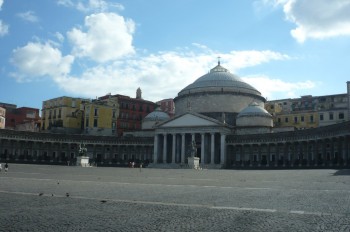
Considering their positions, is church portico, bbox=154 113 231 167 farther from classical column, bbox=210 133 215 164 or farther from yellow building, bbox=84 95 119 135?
yellow building, bbox=84 95 119 135

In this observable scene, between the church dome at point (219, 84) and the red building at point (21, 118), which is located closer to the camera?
the church dome at point (219, 84)

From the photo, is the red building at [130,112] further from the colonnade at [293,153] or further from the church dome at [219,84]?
the colonnade at [293,153]

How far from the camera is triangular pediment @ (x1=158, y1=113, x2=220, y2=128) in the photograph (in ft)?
283

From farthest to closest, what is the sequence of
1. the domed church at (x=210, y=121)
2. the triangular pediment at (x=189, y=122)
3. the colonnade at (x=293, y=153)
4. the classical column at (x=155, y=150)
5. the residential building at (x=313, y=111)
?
the classical column at (x=155, y=150) < the residential building at (x=313, y=111) < the triangular pediment at (x=189, y=122) < the domed church at (x=210, y=121) < the colonnade at (x=293, y=153)

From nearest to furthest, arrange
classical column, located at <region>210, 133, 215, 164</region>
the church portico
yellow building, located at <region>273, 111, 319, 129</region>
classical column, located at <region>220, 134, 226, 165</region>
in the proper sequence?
classical column, located at <region>210, 133, 215, 164</region> → classical column, located at <region>220, 134, 226, 165</region> → the church portico → yellow building, located at <region>273, 111, 319, 129</region>

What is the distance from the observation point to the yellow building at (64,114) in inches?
3937

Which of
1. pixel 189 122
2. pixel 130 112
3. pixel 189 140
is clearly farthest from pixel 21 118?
pixel 189 122

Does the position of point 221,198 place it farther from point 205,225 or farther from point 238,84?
point 238,84

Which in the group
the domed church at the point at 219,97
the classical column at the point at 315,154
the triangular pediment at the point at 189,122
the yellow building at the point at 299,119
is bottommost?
the classical column at the point at 315,154

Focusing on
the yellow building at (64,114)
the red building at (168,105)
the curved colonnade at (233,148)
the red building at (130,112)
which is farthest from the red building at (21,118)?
the red building at (168,105)

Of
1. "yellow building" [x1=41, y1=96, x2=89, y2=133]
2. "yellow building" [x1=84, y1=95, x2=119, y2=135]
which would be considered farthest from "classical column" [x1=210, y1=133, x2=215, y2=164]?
"yellow building" [x1=41, y1=96, x2=89, y2=133]

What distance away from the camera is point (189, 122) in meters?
87.9

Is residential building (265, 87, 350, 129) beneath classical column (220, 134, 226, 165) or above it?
above

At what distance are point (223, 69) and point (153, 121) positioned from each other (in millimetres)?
25982
